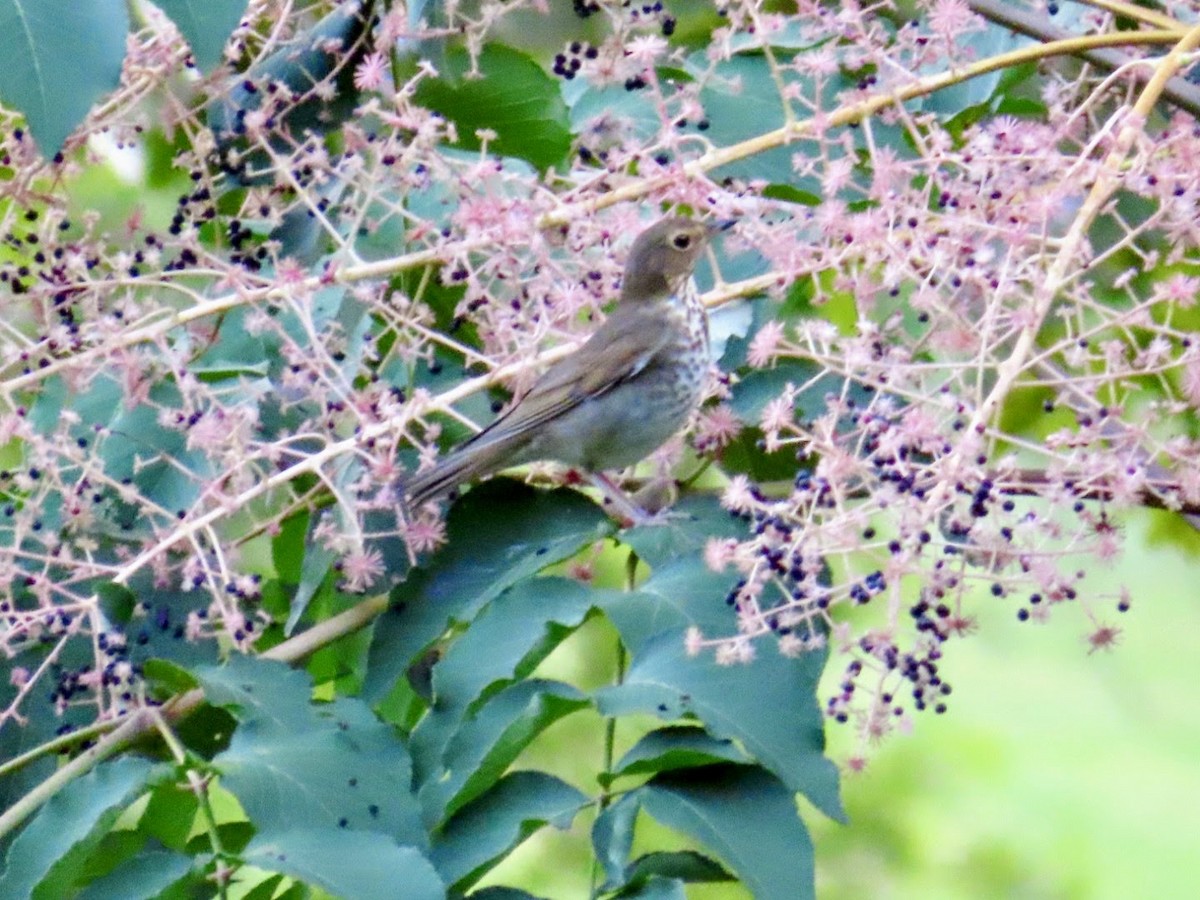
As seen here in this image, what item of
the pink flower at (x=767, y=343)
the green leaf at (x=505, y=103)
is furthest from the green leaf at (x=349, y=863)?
the green leaf at (x=505, y=103)

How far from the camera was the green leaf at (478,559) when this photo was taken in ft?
6.16

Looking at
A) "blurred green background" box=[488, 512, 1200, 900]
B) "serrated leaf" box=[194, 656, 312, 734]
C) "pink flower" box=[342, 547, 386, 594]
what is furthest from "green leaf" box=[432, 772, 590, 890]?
"blurred green background" box=[488, 512, 1200, 900]

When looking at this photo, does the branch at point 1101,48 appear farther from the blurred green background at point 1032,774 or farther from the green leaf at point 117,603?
the blurred green background at point 1032,774

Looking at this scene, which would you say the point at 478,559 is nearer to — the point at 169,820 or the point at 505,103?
the point at 169,820

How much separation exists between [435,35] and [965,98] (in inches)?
26.5

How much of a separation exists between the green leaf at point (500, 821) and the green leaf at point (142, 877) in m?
0.23

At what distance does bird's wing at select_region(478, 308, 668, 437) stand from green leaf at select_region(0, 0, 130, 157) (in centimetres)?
67

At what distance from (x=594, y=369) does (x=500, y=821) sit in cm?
118

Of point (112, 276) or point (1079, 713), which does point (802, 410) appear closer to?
point (112, 276)

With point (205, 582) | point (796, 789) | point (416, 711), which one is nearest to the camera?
point (796, 789)

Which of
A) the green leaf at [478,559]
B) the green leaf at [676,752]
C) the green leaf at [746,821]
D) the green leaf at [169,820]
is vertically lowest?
the green leaf at [169,820]

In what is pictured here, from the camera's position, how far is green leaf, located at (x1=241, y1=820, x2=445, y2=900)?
59.9 inches

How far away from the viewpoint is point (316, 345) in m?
1.91

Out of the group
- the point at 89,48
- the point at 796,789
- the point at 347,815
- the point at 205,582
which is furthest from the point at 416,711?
the point at 89,48
